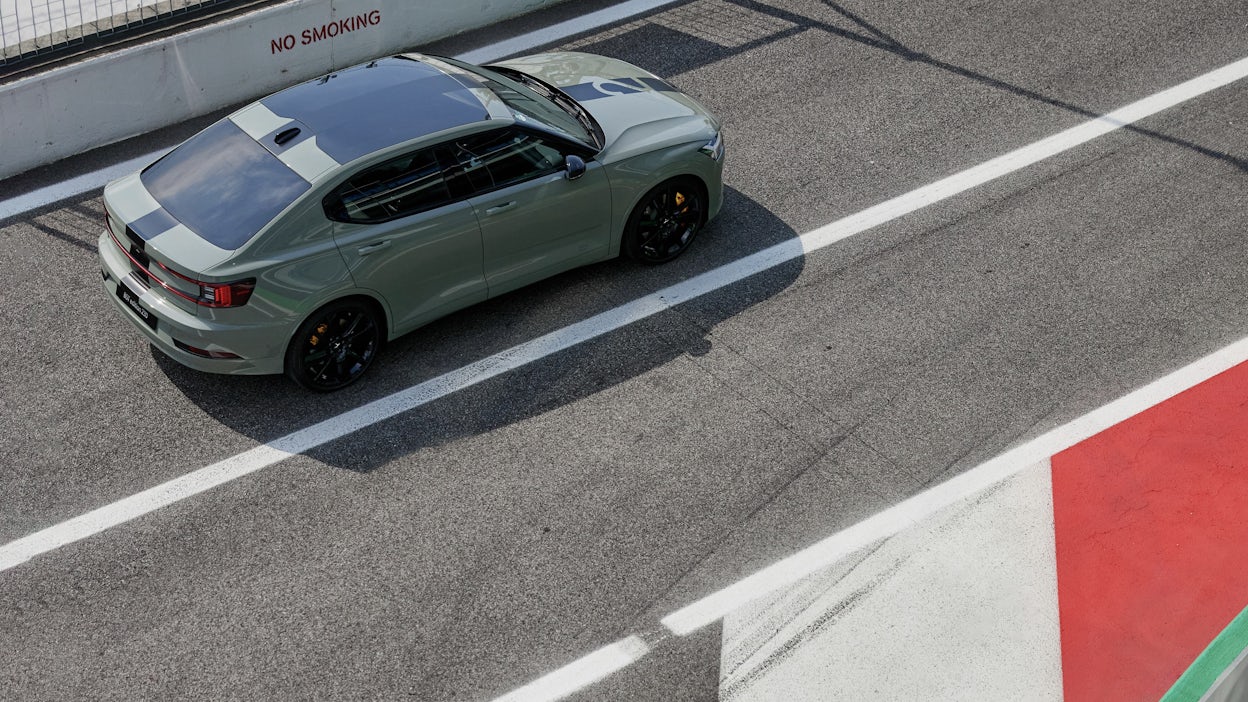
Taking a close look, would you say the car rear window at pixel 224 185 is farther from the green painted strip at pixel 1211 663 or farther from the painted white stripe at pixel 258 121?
the green painted strip at pixel 1211 663

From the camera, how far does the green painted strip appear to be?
6.61m

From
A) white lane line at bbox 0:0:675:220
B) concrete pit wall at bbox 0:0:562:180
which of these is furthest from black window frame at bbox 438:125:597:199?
concrete pit wall at bbox 0:0:562:180

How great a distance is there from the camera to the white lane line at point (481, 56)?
994cm

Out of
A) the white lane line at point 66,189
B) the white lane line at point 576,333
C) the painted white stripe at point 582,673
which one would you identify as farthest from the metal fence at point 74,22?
the painted white stripe at point 582,673

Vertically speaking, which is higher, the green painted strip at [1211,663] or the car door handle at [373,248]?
the car door handle at [373,248]

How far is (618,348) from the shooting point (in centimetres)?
864

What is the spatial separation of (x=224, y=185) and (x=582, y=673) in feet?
12.3

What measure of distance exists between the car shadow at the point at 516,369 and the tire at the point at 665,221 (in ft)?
0.44

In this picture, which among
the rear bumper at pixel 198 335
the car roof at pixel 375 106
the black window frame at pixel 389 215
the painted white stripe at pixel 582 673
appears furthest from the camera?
the car roof at pixel 375 106

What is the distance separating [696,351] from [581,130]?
1752mm

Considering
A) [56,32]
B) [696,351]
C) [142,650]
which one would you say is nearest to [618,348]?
[696,351]

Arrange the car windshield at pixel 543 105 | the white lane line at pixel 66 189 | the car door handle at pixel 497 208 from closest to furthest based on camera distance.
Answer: the car door handle at pixel 497 208
the car windshield at pixel 543 105
the white lane line at pixel 66 189

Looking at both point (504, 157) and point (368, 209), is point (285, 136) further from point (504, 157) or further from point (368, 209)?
point (504, 157)

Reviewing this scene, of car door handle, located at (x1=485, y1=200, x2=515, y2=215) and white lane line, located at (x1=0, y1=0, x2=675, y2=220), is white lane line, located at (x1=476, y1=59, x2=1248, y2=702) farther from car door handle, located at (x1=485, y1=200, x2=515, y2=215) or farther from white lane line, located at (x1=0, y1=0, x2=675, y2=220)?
white lane line, located at (x1=0, y1=0, x2=675, y2=220)
